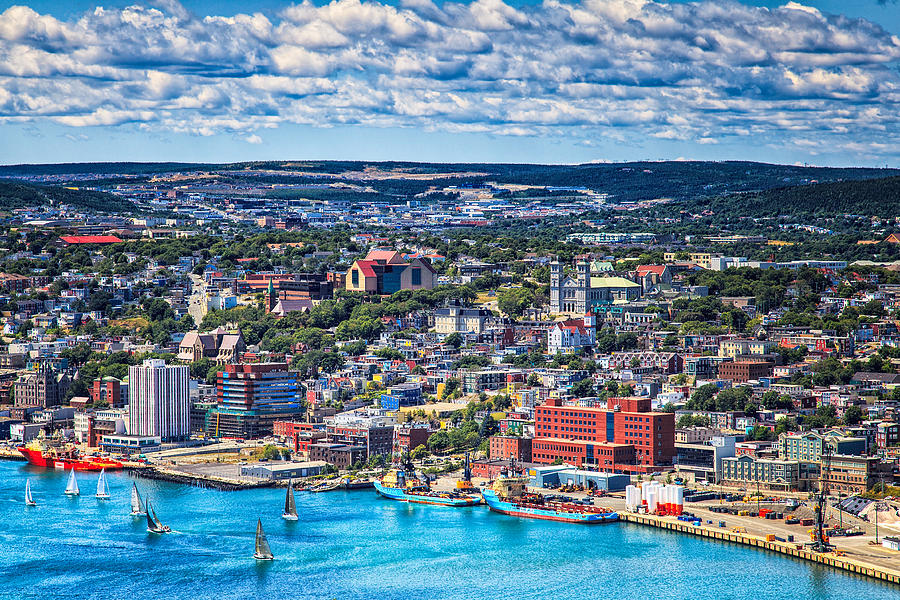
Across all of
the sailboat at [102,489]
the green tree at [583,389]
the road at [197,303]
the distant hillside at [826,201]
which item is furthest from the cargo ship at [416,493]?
the distant hillside at [826,201]

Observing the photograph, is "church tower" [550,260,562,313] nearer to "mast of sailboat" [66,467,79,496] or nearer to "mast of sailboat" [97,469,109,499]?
"mast of sailboat" [66,467,79,496]

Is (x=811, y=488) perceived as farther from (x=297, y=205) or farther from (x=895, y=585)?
(x=297, y=205)

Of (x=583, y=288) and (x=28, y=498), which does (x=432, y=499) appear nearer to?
(x=28, y=498)

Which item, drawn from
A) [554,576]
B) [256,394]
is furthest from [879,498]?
[256,394]

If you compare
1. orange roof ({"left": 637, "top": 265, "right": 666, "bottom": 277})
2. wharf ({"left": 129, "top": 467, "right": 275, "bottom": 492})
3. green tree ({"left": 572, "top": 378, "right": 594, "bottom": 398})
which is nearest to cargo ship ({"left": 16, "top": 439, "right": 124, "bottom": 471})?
wharf ({"left": 129, "top": 467, "right": 275, "bottom": 492})

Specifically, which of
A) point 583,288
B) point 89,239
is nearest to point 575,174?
point 89,239

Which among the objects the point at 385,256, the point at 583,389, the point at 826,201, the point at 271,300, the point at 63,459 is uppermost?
the point at 826,201
